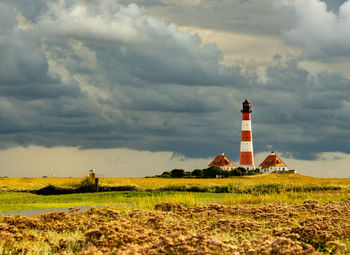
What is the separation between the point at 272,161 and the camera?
3770 inches

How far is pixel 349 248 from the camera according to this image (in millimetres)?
11023

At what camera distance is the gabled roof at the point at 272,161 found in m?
95.0

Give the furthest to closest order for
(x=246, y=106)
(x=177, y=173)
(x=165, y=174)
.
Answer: (x=246, y=106)
(x=165, y=174)
(x=177, y=173)

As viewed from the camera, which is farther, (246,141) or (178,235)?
Answer: (246,141)

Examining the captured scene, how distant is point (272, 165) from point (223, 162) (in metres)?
11.3

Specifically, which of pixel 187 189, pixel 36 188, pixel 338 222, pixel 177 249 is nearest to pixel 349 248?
pixel 338 222

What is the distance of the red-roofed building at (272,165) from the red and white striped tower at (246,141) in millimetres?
14503

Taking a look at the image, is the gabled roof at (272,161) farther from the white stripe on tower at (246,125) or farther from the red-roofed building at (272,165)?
the white stripe on tower at (246,125)

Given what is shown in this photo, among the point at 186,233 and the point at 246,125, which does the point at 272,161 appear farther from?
the point at 186,233

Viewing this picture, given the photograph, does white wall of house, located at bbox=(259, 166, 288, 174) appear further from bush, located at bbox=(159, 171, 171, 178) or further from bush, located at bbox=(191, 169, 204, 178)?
bush, located at bbox=(159, 171, 171, 178)

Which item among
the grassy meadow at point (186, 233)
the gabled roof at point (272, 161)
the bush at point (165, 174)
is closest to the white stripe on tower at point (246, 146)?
the bush at point (165, 174)

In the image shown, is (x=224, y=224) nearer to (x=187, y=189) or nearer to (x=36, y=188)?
(x=187, y=189)

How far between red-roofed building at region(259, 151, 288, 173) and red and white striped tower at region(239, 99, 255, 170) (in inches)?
571

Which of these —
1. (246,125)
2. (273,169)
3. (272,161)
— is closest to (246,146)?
(246,125)
